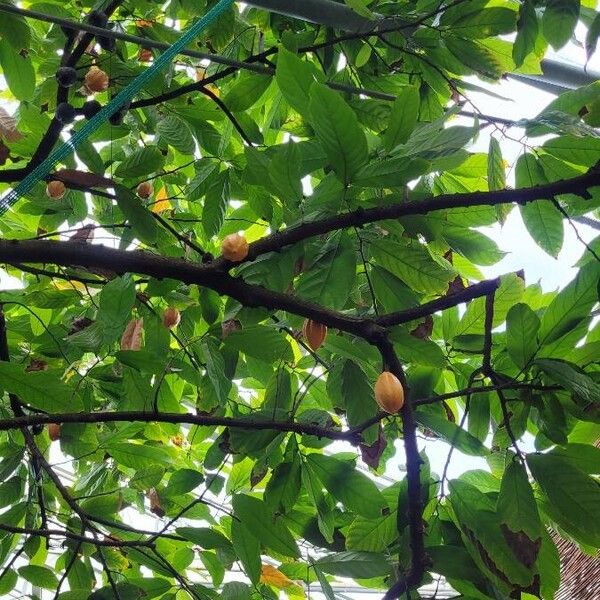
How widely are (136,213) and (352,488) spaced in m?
0.47

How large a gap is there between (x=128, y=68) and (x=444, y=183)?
565 mm

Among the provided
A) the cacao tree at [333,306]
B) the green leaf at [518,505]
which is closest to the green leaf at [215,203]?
the cacao tree at [333,306]

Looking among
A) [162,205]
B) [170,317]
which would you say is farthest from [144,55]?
[170,317]

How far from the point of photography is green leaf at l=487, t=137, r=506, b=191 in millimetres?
845

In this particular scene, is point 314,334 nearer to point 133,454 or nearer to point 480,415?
point 480,415

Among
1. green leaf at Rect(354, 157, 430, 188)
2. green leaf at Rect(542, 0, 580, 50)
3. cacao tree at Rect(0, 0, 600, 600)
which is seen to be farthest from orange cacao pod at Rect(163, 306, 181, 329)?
green leaf at Rect(542, 0, 580, 50)

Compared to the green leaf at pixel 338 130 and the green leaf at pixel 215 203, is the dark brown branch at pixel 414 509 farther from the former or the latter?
the green leaf at pixel 215 203

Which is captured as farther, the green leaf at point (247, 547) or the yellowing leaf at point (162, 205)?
the yellowing leaf at point (162, 205)

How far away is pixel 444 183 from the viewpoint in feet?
3.69

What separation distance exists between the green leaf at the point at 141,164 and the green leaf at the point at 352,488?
0.52 metres

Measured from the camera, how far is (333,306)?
2.55ft

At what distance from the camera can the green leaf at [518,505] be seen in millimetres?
654

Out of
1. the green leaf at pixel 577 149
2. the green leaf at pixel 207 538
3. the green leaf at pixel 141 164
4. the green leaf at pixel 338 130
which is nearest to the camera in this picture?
the green leaf at pixel 338 130

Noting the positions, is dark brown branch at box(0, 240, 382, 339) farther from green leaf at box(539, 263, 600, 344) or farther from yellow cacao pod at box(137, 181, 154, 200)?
yellow cacao pod at box(137, 181, 154, 200)
